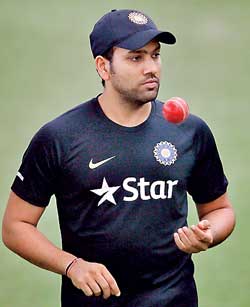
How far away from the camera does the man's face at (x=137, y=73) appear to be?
2439 millimetres

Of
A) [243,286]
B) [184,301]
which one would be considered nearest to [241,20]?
[243,286]

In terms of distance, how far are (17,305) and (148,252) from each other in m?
1.22

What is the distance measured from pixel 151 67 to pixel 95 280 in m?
0.60

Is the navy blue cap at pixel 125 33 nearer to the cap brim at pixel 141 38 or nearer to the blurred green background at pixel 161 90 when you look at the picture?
the cap brim at pixel 141 38

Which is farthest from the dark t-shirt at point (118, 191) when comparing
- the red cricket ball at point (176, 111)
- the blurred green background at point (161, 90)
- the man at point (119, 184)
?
the blurred green background at point (161, 90)

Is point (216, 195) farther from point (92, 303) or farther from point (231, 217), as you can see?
point (92, 303)

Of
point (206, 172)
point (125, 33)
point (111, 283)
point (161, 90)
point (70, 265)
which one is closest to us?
point (111, 283)

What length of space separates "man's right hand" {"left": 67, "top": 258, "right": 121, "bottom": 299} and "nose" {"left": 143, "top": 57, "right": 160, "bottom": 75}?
54cm

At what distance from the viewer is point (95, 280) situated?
225cm

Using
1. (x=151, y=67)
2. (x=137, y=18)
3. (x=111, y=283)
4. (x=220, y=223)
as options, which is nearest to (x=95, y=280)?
(x=111, y=283)

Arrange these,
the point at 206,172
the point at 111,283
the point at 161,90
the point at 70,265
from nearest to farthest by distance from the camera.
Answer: the point at 111,283 → the point at 70,265 → the point at 206,172 → the point at 161,90

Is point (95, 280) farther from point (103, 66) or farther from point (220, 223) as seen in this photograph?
point (103, 66)

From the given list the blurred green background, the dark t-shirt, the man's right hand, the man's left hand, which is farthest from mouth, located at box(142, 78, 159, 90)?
the blurred green background

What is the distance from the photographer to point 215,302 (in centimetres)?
360
